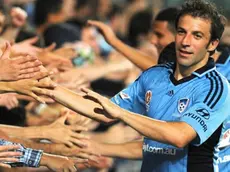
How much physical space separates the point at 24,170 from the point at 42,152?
1306 mm

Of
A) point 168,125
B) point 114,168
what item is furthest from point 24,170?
point 114,168

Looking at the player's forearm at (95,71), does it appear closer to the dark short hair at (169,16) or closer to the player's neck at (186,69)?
the dark short hair at (169,16)

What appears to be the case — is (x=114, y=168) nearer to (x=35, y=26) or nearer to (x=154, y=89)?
(x=35, y=26)

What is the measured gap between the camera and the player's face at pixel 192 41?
7.31m

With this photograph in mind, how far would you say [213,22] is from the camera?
742cm

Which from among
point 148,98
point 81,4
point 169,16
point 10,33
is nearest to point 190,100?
point 148,98

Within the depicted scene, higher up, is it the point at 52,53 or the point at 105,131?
the point at 52,53

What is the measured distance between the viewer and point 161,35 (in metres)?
9.23

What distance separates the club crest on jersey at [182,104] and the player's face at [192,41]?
268 millimetres

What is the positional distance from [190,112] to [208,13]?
821 millimetres

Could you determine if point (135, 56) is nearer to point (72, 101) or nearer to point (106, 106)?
point (72, 101)

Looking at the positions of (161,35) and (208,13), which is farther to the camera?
(161,35)

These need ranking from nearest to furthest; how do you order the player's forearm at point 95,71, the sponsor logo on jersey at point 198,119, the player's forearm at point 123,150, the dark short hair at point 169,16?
the sponsor logo on jersey at point 198,119 < the player's forearm at point 123,150 < the dark short hair at point 169,16 < the player's forearm at point 95,71

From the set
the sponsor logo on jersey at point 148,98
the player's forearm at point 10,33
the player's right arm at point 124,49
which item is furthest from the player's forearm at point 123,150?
the player's forearm at point 10,33
